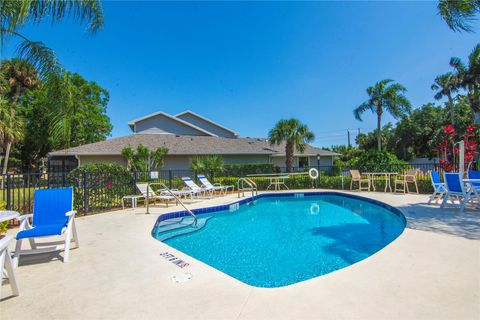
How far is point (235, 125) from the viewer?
2905 centimetres

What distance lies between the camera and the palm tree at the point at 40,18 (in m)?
5.09

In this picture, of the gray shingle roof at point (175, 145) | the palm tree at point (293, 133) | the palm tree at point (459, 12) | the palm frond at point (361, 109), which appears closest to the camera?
the palm tree at point (459, 12)

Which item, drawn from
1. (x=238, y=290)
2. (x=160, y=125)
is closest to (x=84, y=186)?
(x=238, y=290)

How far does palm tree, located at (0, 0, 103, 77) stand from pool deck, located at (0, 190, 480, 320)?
4.62 meters

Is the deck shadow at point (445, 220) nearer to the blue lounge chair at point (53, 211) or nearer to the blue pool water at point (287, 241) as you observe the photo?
the blue pool water at point (287, 241)

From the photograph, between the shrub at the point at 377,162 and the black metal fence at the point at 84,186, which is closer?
the black metal fence at the point at 84,186

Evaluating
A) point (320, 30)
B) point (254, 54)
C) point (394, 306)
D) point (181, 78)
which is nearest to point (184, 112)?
point (181, 78)

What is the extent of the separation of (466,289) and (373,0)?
1155cm

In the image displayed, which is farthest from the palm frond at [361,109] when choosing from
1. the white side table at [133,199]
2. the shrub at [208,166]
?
the white side table at [133,199]

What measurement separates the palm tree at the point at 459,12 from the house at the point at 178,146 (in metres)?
10.3

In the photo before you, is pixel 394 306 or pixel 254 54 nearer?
pixel 394 306

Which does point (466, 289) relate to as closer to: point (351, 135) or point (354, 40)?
point (354, 40)

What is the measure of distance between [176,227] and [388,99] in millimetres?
22293

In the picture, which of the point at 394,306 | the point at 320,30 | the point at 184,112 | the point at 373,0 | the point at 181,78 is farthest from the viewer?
the point at 184,112
